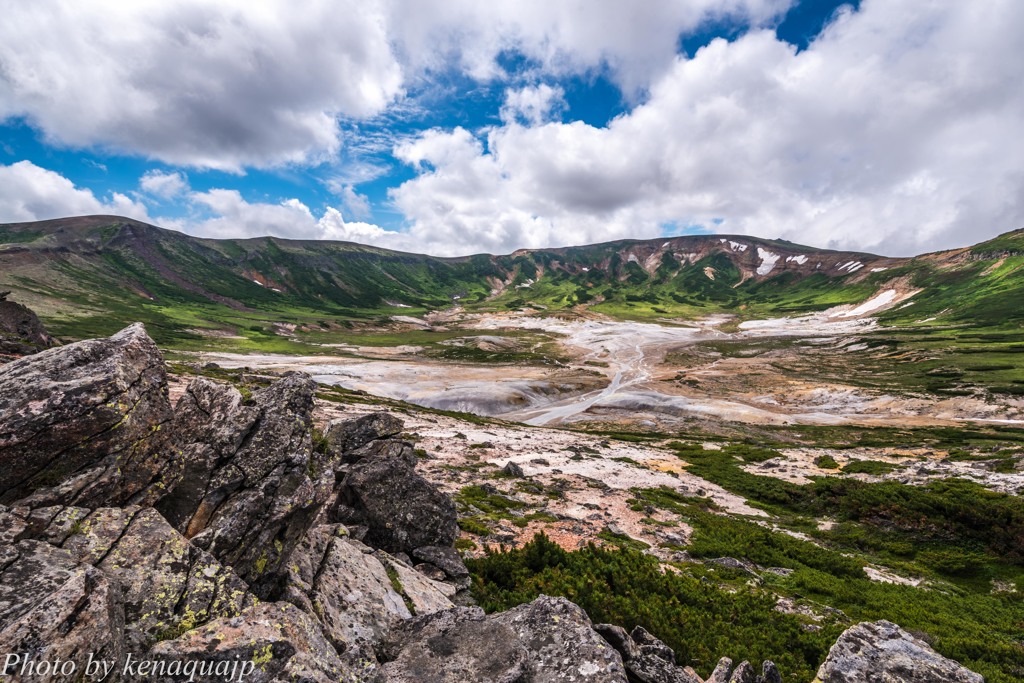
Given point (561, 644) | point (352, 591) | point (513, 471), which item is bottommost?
point (513, 471)

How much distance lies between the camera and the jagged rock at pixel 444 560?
591 inches

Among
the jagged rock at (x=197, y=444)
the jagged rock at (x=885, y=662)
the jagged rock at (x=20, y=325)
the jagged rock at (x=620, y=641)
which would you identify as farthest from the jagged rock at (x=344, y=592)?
the jagged rock at (x=20, y=325)

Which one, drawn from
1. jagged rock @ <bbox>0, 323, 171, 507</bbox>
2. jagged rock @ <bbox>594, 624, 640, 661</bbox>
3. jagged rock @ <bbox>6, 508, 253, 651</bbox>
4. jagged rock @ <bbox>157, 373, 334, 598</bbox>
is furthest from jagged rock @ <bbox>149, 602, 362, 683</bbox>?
jagged rock @ <bbox>594, 624, 640, 661</bbox>

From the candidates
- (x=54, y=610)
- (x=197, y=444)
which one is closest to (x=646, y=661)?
(x=54, y=610)

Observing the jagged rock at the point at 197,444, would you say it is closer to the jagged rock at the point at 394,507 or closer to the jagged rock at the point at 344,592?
the jagged rock at the point at 344,592

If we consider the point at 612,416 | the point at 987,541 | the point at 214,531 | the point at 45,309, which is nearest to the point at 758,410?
the point at 612,416

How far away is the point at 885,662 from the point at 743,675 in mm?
3011

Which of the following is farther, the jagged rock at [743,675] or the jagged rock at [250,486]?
the jagged rock at [250,486]

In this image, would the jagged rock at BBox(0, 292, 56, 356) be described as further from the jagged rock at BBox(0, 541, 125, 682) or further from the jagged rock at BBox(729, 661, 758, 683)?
the jagged rock at BBox(729, 661, 758, 683)

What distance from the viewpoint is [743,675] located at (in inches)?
339

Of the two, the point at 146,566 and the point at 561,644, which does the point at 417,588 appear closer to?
the point at 561,644

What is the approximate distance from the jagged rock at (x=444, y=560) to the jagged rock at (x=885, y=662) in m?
10.8

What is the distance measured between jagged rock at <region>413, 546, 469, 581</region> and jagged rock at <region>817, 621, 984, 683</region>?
10.8 meters

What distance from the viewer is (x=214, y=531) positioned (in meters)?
9.55
